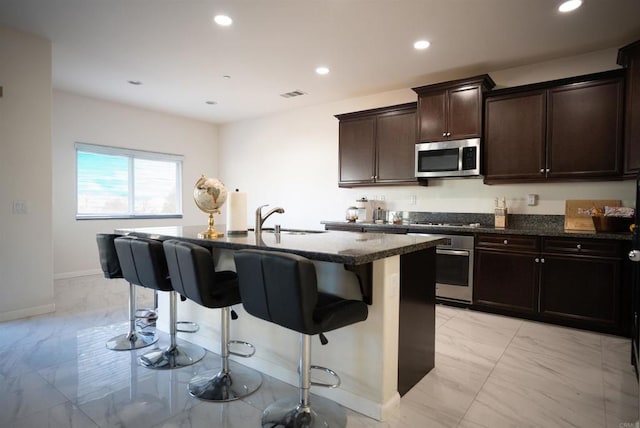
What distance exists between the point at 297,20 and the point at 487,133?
92.8 inches

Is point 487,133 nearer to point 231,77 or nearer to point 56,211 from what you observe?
point 231,77

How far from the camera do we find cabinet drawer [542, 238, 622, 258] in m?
3.05

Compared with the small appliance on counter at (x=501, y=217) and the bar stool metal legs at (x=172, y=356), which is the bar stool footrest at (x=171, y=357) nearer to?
the bar stool metal legs at (x=172, y=356)

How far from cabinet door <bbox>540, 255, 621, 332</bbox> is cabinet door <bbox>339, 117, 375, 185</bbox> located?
7.75 feet

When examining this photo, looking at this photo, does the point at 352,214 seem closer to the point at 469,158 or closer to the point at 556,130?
the point at 469,158

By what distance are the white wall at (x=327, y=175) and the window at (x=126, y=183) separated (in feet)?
3.76

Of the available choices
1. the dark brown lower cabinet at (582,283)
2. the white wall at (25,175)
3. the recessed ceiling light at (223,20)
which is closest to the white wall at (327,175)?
the dark brown lower cabinet at (582,283)

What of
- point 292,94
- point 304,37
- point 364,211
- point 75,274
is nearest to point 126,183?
point 75,274

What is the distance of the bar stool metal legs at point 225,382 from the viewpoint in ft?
6.77

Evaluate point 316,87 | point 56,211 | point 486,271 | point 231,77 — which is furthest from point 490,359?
point 56,211

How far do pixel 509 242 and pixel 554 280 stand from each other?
509mm

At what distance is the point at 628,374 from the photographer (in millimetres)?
2375

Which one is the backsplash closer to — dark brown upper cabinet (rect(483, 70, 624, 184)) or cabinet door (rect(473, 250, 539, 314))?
dark brown upper cabinet (rect(483, 70, 624, 184))

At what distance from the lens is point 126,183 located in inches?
238
